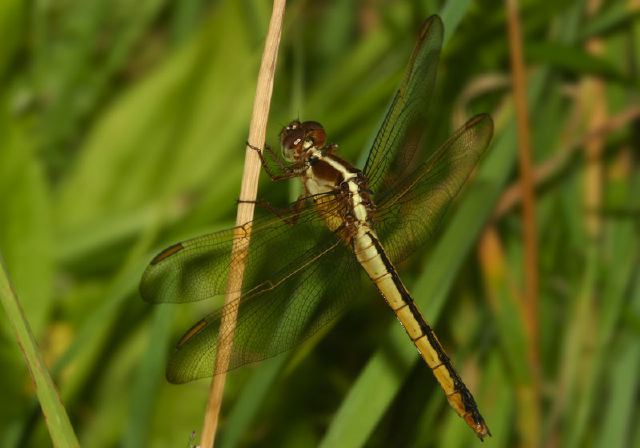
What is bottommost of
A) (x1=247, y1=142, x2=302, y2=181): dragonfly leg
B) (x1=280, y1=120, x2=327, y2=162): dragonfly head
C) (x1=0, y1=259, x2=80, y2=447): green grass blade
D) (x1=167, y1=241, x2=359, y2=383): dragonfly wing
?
(x1=0, y1=259, x2=80, y2=447): green grass blade

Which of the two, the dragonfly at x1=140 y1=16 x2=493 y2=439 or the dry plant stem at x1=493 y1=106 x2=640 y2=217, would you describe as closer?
the dragonfly at x1=140 y1=16 x2=493 y2=439

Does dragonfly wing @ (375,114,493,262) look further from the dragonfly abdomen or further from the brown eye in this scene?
the brown eye

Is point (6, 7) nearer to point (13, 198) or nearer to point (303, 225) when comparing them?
point (13, 198)

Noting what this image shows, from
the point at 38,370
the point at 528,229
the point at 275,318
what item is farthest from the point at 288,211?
the point at 528,229

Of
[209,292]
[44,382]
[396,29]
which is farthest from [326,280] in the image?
[396,29]

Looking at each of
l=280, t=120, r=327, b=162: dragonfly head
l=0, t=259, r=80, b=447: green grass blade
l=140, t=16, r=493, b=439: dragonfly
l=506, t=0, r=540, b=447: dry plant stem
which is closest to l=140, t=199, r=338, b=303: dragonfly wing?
l=140, t=16, r=493, b=439: dragonfly

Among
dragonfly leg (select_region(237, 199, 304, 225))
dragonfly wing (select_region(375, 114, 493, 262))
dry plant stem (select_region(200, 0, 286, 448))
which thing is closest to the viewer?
dry plant stem (select_region(200, 0, 286, 448))

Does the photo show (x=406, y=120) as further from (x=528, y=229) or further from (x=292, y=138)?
(x=528, y=229)
